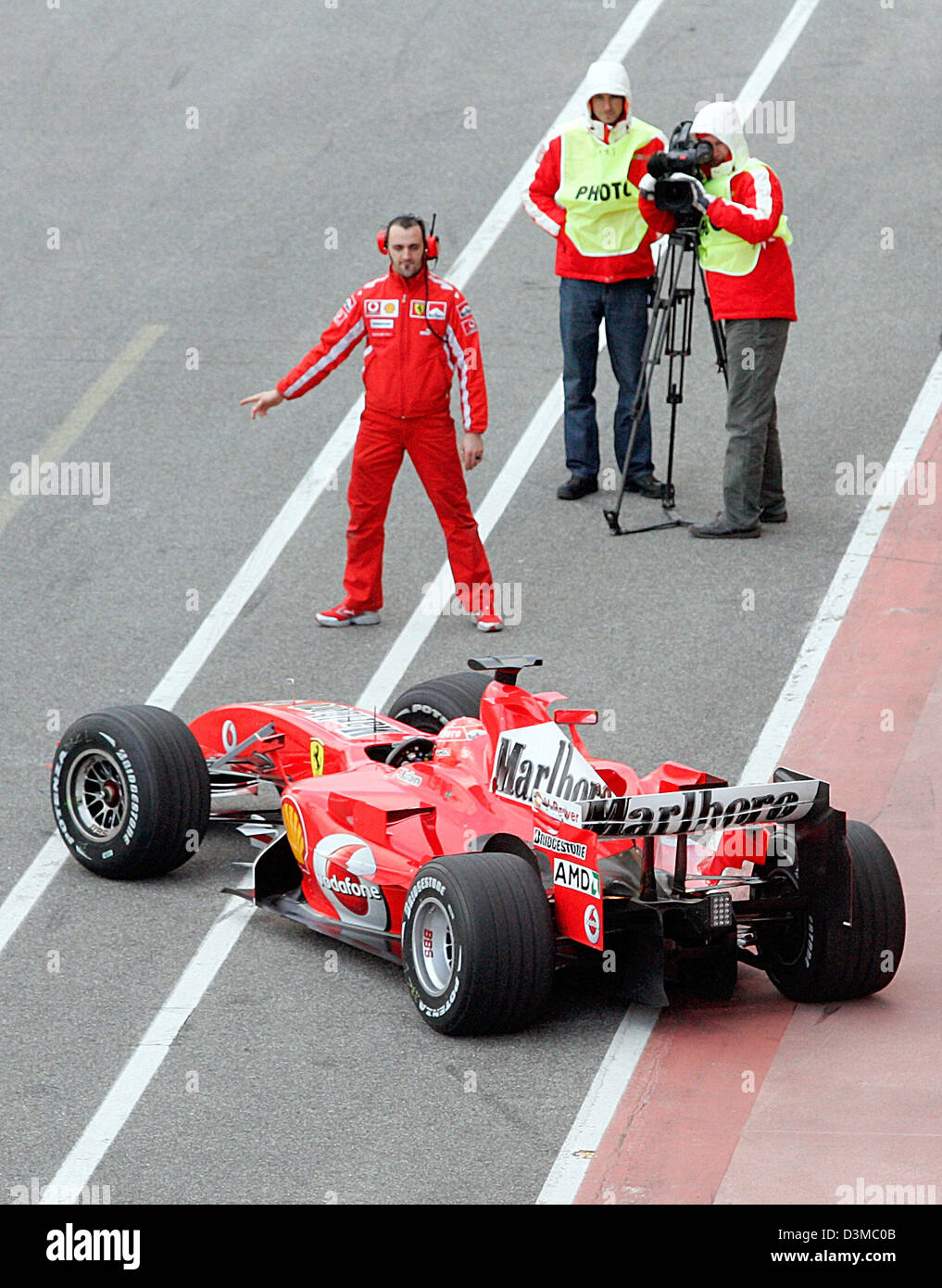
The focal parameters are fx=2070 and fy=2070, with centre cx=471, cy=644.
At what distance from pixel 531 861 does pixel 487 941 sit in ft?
2.00

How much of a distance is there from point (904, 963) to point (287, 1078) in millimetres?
2556

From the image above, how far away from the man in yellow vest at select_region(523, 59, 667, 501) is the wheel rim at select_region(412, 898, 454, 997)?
6.01 metres

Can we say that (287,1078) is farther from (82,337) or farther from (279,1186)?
(82,337)

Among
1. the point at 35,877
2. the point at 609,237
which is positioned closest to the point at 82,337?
the point at 609,237

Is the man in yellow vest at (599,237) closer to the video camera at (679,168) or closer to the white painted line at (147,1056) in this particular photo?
the video camera at (679,168)

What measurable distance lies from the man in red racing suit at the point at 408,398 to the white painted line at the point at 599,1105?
4.51m

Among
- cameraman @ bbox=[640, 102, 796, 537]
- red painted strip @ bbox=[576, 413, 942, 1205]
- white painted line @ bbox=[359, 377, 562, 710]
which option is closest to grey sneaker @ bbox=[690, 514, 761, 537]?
cameraman @ bbox=[640, 102, 796, 537]

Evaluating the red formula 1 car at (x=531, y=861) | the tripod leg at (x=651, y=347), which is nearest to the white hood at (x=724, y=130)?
the tripod leg at (x=651, y=347)

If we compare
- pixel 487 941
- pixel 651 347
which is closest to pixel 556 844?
pixel 487 941

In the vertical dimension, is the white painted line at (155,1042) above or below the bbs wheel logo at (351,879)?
below

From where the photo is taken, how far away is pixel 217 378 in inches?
593

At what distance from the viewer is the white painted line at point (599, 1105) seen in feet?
22.0

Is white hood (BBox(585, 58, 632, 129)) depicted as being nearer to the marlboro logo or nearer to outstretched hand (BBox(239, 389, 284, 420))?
outstretched hand (BBox(239, 389, 284, 420))

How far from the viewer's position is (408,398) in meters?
11.7
